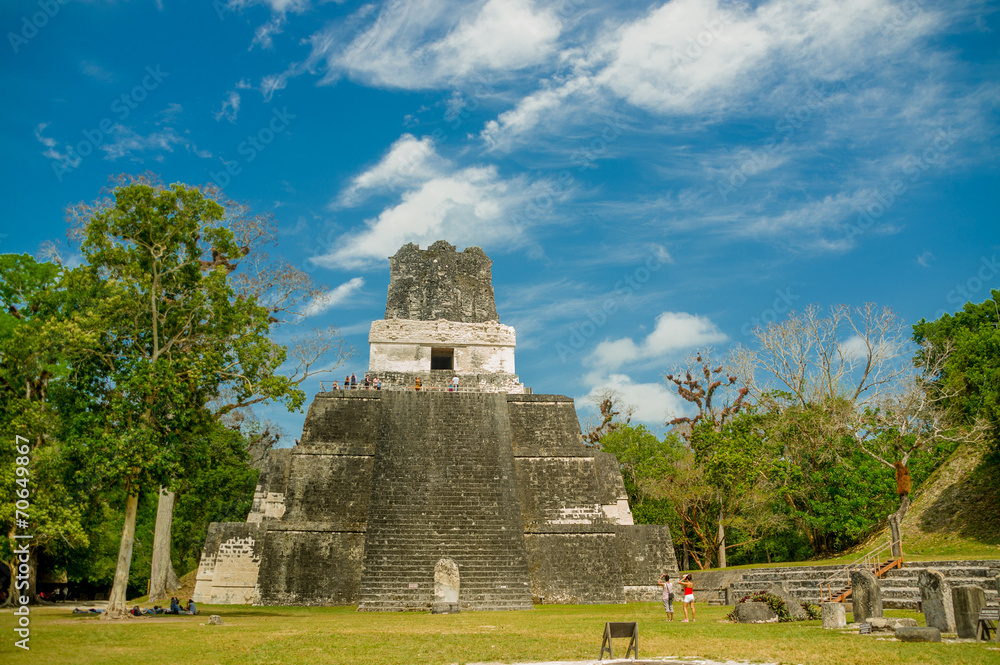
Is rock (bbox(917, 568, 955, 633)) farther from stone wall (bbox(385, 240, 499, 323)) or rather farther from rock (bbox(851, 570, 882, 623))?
stone wall (bbox(385, 240, 499, 323))

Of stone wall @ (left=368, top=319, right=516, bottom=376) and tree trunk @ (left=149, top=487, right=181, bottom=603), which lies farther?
stone wall @ (left=368, top=319, right=516, bottom=376)

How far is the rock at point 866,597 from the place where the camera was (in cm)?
812

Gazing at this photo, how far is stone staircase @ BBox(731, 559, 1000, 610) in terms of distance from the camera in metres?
9.54

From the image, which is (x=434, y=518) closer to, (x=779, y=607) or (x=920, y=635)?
(x=779, y=607)

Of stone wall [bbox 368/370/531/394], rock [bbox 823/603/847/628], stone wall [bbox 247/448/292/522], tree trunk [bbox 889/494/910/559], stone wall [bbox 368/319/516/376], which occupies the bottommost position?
rock [bbox 823/603/847/628]

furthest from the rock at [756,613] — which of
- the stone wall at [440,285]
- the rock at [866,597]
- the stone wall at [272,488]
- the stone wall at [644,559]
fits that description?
the stone wall at [440,285]

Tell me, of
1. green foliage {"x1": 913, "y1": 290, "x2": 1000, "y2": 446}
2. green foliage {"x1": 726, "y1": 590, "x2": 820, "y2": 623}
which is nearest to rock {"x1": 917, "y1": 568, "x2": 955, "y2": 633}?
green foliage {"x1": 726, "y1": 590, "x2": 820, "y2": 623}

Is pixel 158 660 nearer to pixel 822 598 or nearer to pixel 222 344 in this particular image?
pixel 222 344

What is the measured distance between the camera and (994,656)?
18.8ft

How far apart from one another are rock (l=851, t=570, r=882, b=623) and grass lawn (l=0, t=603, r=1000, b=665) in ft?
1.71

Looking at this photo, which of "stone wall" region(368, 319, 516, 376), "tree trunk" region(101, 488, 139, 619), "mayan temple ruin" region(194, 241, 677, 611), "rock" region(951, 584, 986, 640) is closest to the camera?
"rock" region(951, 584, 986, 640)

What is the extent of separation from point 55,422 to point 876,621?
12.9 meters

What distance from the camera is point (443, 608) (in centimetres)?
1107

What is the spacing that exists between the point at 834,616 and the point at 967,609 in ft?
5.86
